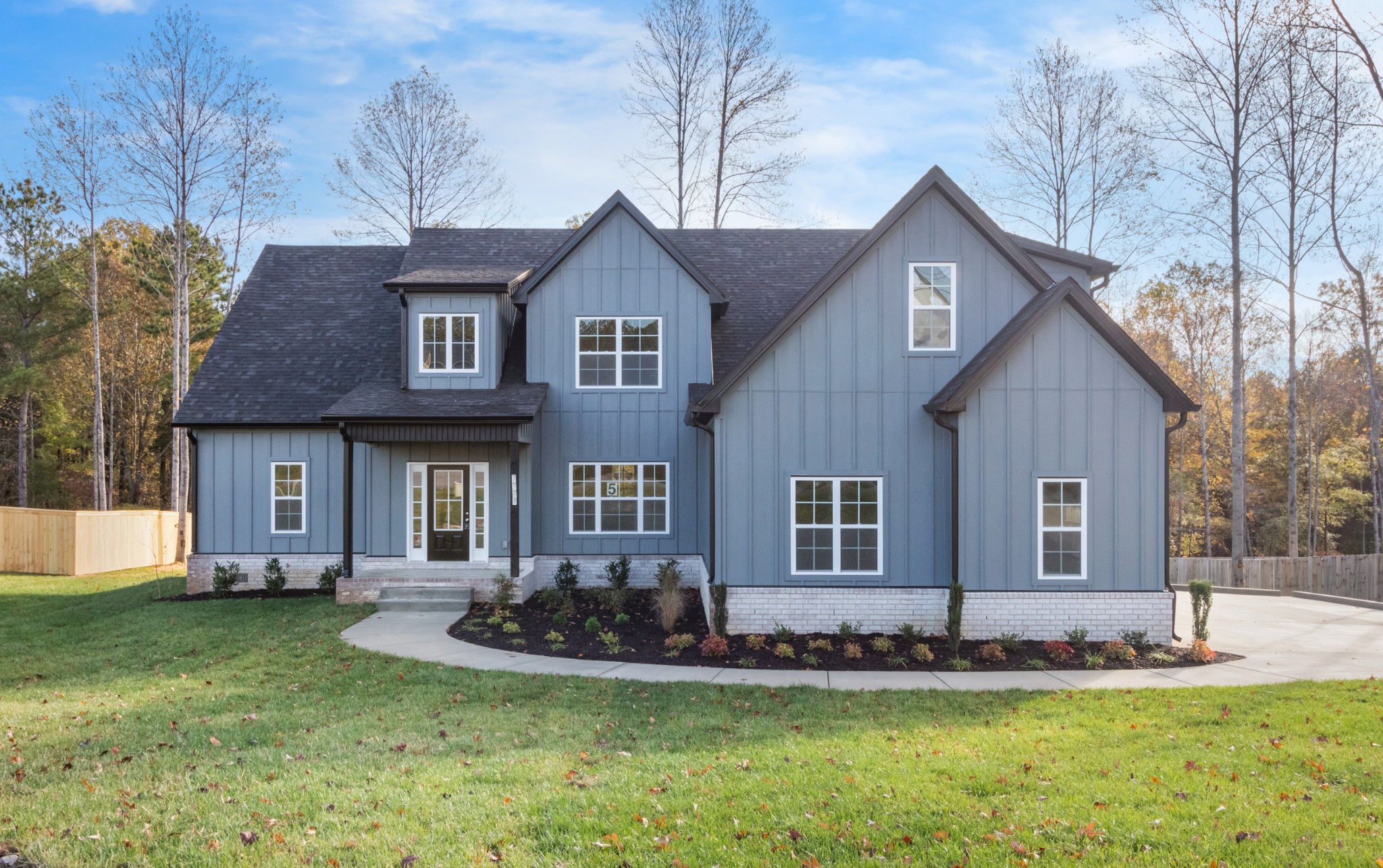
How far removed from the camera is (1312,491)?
3083cm

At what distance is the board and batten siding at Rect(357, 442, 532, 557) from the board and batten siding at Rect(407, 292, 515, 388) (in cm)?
124

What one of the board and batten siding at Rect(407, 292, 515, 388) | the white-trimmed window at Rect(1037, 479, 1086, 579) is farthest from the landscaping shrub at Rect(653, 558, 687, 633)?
the white-trimmed window at Rect(1037, 479, 1086, 579)

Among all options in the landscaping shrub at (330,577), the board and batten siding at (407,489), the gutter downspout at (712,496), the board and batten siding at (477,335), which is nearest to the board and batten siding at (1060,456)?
the gutter downspout at (712,496)

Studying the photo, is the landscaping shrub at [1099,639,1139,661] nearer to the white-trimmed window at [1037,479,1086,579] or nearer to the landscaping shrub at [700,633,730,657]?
the white-trimmed window at [1037,479,1086,579]

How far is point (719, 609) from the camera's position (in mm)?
11164

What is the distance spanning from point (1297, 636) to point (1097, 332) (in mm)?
5689

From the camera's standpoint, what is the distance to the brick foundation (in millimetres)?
11055

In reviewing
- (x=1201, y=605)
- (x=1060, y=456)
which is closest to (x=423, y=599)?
(x=1060, y=456)

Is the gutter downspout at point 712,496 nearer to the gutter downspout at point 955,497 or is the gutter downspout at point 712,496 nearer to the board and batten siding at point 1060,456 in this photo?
the gutter downspout at point 955,497

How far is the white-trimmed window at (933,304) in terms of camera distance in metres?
11.9

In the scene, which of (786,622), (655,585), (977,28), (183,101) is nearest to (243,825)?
(786,622)

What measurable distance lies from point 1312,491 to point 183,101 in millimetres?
40457

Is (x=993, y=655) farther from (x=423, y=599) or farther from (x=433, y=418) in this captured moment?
(x=433, y=418)

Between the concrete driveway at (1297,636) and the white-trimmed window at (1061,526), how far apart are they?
2008 millimetres
